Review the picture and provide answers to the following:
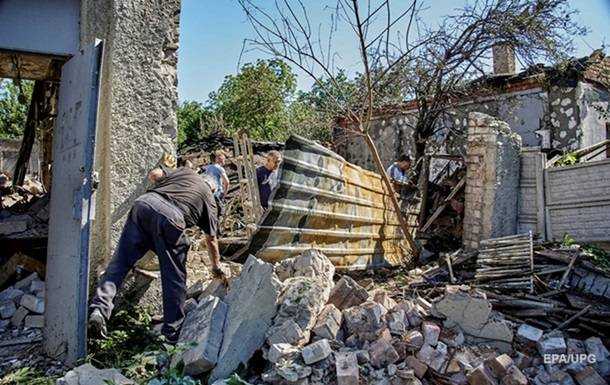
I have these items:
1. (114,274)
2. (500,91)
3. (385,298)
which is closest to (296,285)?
(385,298)

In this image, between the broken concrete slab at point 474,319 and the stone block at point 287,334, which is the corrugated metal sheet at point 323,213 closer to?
the stone block at point 287,334

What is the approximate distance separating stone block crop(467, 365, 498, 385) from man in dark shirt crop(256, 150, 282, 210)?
4333 mm

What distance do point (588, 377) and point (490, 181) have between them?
3375mm

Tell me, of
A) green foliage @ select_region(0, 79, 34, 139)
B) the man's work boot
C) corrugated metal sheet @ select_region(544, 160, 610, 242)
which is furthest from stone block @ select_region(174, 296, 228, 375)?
green foliage @ select_region(0, 79, 34, 139)

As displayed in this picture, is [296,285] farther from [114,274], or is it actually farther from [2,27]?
[2,27]

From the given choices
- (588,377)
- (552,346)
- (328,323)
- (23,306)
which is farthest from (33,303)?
(588,377)

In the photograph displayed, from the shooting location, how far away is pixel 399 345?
10.7ft

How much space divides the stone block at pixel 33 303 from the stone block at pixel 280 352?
2.25m

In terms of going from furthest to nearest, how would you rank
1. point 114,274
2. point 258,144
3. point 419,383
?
point 258,144, point 114,274, point 419,383

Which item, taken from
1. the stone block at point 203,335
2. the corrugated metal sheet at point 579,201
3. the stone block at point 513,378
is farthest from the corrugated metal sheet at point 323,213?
the corrugated metal sheet at point 579,201

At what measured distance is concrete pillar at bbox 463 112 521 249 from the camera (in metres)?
6.17

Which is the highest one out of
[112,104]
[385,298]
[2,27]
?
[2,27]

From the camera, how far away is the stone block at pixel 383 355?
3145mm

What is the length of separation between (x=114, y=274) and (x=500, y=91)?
9.71 metres
